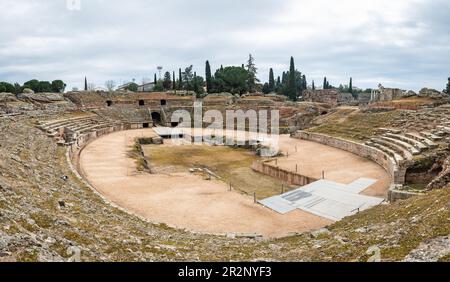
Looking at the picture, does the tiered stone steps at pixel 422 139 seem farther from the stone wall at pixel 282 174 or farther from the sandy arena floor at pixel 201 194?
the stone wall at pixel 282 174

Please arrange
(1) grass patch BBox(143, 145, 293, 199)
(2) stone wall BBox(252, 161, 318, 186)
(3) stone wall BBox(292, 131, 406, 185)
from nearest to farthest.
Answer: (3) stone wall BBox(292, 131, 406, 185) < (1) grass patch BBox(143, 145, 293, 199) < (2) stone wall BBox(252, 161, 318, 186)

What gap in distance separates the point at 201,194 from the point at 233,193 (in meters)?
1.51

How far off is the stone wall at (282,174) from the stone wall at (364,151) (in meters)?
4.23

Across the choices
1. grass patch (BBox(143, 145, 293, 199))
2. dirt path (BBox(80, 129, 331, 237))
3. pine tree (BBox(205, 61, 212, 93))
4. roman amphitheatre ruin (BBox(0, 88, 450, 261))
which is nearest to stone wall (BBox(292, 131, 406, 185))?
roman amphitheatre ruin (BBox(0, 88, 450, 261))

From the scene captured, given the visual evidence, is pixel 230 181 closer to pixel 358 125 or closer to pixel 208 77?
pixel 358 125

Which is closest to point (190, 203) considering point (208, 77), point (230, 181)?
point (230, 181)

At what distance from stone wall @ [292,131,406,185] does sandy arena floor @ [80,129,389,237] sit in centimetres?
55

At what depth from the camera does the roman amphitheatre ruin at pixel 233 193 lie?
7.27 meters

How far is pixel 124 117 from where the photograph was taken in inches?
1956

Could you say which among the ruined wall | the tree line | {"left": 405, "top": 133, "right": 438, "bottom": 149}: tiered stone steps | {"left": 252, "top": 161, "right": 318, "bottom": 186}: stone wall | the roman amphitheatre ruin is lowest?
{"left": 252, "top": 161, "right": 318, "bottom": 186}: stone wall

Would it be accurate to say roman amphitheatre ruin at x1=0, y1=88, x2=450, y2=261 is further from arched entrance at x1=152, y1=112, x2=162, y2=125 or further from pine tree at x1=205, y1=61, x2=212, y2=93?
pine tree at x1=205, y1=61, x2=212, y2=93

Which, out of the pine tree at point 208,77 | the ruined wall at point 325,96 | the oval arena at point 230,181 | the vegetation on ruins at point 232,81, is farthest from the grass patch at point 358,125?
the pine tree at point 208,77

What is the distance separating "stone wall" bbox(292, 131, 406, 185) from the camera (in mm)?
16534

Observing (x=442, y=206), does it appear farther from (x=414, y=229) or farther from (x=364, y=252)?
(x=364, y=252)
